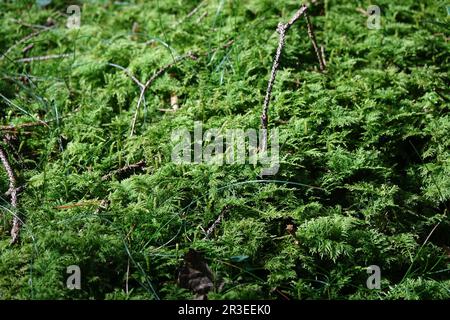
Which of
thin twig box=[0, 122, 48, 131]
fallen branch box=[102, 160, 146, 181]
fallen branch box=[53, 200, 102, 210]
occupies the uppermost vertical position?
thin twig box=[0, 122, 48, 131]

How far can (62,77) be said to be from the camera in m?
3.13

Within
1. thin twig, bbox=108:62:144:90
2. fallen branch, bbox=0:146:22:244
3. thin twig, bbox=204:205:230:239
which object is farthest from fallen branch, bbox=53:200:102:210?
thin twig, bbox=108:62:144:90

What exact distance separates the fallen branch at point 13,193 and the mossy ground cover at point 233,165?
0.10 ft

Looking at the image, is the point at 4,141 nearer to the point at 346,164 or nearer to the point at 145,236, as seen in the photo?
the point at 145,236

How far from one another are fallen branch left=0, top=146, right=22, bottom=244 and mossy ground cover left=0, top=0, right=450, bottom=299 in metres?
0.03

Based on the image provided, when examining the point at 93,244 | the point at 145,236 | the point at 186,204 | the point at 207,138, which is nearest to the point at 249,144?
the point at 207,138

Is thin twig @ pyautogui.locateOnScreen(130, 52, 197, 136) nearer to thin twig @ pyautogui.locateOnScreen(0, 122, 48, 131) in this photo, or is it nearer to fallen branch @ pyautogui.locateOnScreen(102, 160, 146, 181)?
fallen branch @ pyautogui.locateOnScreen(102, 160, 146, 181)

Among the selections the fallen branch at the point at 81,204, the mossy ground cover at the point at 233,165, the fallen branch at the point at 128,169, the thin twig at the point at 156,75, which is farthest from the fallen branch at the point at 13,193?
the thin twig at the point at 156,75

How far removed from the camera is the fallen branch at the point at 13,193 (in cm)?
209

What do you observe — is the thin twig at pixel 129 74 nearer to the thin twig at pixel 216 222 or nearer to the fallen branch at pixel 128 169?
the fallen branch at pixel 128 169

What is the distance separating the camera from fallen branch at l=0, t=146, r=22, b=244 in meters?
2.09

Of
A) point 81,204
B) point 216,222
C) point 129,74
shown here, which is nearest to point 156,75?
point 129,74

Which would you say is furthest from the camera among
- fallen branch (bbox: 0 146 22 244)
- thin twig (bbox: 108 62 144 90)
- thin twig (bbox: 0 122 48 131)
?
thin twig (bbox: 108 62 144 90)

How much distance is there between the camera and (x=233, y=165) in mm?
2354
